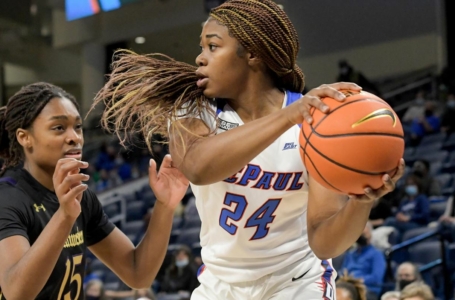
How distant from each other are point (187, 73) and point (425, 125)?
10003mm

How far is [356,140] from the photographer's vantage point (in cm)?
199

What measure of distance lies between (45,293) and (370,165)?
1.52 m

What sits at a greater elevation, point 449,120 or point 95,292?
point 95,292

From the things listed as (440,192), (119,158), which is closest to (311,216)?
(440,192)

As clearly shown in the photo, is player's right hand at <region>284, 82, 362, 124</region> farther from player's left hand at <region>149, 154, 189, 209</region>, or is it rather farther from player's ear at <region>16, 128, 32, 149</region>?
player's ear at <region>16, 128, 32, 149</region>

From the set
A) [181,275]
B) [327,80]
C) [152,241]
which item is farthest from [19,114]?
[327,80]

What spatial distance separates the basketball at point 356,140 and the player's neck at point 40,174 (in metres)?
1.33

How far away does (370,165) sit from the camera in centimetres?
200

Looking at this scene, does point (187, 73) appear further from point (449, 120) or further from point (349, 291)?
point (449, 120)

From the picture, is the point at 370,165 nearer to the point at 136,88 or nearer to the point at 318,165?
the point at 318,165

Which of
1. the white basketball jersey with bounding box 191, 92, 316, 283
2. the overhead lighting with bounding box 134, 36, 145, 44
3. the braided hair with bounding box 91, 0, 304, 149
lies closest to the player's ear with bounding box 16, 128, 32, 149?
the braided hair with bounding box 91, 0, 304, 149

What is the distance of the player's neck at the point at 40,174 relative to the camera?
9.33 feet

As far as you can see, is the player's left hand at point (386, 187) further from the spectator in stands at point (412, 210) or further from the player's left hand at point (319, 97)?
the spectator in stands at point (412, 210)

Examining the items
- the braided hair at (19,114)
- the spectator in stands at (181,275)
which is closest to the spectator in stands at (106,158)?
the spectator in stands at (181,275)
